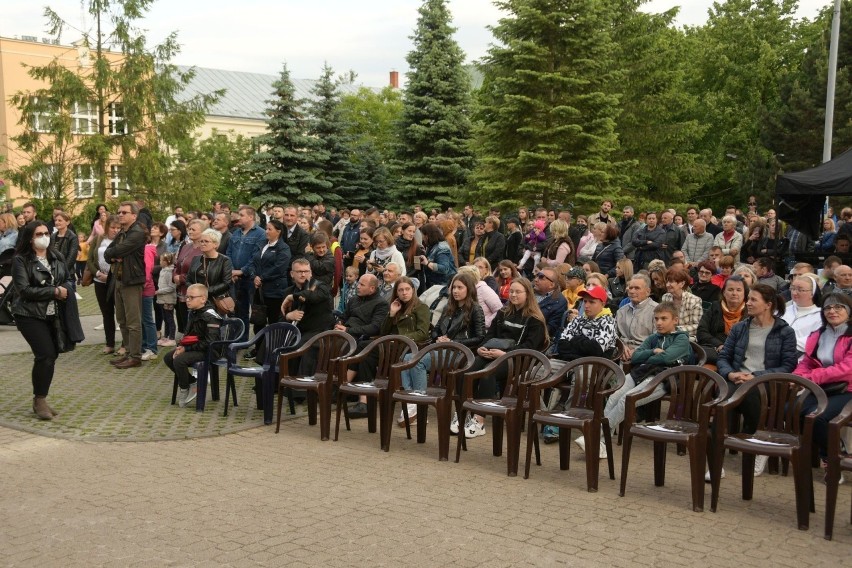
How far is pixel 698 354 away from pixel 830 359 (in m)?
1.15

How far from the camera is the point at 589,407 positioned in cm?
739

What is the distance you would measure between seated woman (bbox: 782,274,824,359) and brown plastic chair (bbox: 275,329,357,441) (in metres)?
4.11

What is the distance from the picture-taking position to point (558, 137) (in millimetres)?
30000

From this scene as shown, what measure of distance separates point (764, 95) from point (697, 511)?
4795cm

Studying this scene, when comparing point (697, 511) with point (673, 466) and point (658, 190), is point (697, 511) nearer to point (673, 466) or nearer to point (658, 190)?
point (673, 466)

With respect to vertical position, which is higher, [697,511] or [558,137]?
[558,137]

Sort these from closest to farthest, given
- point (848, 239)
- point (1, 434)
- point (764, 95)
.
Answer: point (1, 434) → point (848, 239) → point (764, 95)

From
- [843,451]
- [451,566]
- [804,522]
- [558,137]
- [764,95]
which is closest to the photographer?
[451,566]

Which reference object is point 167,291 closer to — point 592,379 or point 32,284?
point 32,284

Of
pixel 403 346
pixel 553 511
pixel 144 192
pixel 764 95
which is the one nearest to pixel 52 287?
pixel 403 346

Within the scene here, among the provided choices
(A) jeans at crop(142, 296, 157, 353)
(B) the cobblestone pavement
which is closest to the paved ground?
(B) the cobblestone pavement

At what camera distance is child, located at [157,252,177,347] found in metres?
12.6

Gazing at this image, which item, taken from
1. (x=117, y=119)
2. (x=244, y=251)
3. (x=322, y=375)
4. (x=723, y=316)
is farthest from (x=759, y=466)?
(x=117, y=119)

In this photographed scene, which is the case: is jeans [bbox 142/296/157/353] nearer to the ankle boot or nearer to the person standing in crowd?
the person standing in crowd
